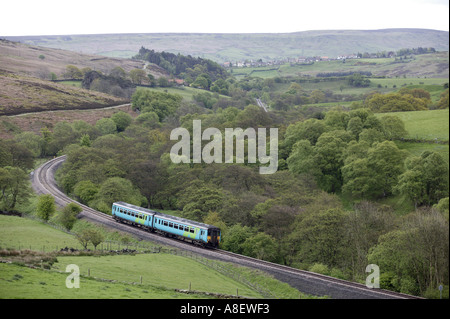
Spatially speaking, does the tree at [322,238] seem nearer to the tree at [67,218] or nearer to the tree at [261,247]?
the tree at [261,247]

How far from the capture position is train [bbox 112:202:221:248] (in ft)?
150

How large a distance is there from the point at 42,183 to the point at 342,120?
165ft

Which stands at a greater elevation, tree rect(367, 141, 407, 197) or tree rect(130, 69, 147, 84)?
tree rect(130, 69, 147, 84)

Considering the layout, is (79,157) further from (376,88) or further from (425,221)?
(376,88)

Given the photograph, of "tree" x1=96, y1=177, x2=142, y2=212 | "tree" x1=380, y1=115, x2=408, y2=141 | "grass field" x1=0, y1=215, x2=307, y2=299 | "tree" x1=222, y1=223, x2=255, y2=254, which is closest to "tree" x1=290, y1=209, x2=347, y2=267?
"tree" x1=222, y1=223, x2=255, y2=254

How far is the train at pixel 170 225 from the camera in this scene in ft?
150

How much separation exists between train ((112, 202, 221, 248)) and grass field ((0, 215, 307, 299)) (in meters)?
3.88

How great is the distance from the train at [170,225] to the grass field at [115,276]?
Result: 12.7 feet

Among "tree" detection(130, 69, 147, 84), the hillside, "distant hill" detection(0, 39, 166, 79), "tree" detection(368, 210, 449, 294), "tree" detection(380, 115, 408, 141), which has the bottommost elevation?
"tree" detection(368, 210, 449, 294)

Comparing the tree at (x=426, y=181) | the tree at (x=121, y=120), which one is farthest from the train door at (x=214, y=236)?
the tree at (x=121, y=120)

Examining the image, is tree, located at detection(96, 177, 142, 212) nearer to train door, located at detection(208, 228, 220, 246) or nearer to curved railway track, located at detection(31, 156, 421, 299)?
curved railway track, located at detection(31, 156, 421, 299)

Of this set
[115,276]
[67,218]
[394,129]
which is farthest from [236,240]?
[394,129]

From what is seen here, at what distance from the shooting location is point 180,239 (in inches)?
1932

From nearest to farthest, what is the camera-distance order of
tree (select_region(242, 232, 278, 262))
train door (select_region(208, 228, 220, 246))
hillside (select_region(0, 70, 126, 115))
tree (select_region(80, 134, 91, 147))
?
tree (select_region(242, 232, 278, 262)), train door (select_region(208, 228, 220, 246)), hillside (select_region(0, 70, 126, 115)), tree (select_region(80, 134, 91, 147))
